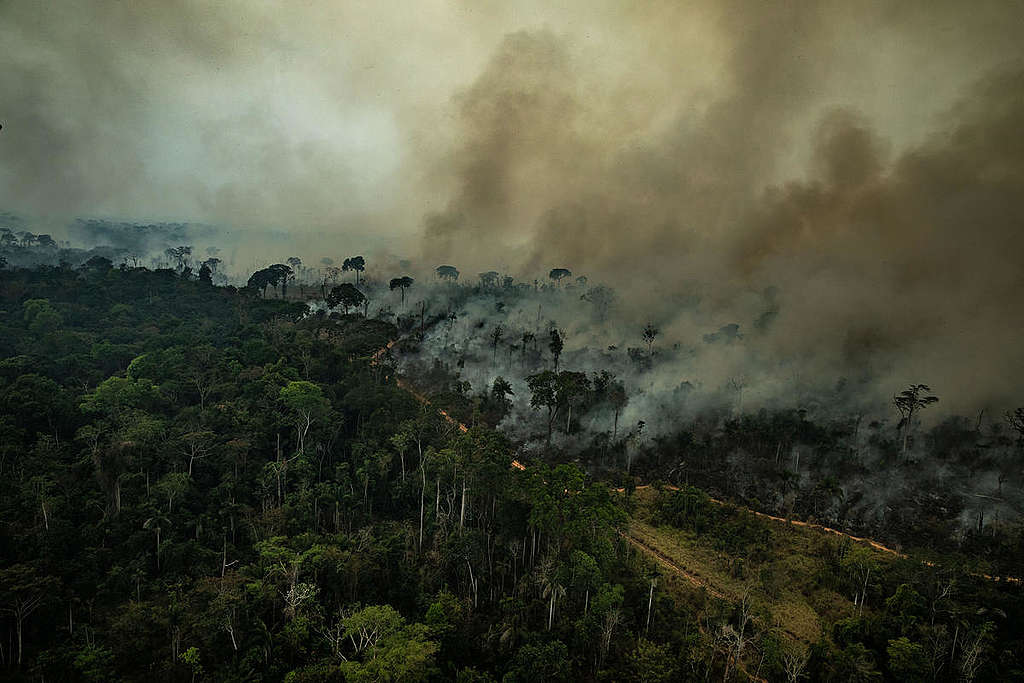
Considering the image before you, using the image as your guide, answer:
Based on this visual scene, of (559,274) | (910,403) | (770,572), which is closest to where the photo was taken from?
(770,572)

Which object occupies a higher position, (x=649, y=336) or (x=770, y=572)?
(x=649, y=336)

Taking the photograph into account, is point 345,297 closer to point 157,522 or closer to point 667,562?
point 157,522

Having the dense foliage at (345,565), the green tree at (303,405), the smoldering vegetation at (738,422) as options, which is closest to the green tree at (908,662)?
the dense foliage at (345,565)

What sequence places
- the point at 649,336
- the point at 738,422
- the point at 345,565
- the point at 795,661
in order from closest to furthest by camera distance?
1. the point at 795,661
2. the point at 345,565
3. the point at 738,422
4. the point at 649,336

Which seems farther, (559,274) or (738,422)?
(559,274)

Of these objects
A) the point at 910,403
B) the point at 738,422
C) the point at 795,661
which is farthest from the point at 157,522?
the point at 910,403

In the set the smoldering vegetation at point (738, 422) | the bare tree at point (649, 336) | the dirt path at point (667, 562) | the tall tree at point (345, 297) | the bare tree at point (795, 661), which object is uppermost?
the tall tree at point (345, 297)

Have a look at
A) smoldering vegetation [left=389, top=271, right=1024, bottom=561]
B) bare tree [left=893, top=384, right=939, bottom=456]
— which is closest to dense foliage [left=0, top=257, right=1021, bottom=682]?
smoldering vegetation [left=389, top=271, right=1024, bottom=561]

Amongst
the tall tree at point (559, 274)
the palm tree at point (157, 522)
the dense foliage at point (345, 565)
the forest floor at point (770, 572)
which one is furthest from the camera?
the tall tree at point (559, 274)

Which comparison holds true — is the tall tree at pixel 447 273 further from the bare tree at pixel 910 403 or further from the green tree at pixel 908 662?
the green tree at pixel 908 662

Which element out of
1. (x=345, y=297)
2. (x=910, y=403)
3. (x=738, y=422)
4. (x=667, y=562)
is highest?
(x=345, y=297)

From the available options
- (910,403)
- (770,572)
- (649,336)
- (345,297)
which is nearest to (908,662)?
(770,572)

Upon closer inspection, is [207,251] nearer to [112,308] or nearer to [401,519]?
[112,308]
